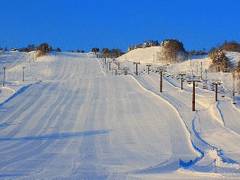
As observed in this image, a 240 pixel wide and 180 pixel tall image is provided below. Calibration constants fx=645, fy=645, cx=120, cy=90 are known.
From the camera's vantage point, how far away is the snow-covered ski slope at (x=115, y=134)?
54.8ft

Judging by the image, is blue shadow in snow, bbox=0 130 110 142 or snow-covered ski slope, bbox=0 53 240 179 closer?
snow-covered ski slope, bbox=0 53 240 179

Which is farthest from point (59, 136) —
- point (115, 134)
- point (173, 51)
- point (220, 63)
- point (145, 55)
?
point (145, 55)

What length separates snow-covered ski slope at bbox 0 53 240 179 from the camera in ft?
54.8

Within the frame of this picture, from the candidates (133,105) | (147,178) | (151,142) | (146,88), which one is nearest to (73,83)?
(146,88)

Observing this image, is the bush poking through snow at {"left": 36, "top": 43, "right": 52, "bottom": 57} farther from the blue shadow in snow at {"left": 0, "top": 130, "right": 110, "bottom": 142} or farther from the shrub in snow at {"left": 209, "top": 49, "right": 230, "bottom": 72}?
the blue shadow in snow at {"left": 0, "top": 130, "right": 110, "bottom": 142}

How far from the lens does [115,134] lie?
2759 centimetres

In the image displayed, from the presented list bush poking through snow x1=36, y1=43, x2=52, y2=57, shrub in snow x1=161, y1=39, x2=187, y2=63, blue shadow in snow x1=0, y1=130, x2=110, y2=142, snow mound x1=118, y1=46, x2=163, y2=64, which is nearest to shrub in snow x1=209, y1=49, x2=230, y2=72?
shrub in snow x1=161, y1=39, x2=187, y2=63

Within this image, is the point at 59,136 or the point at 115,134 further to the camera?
the point at 115,134

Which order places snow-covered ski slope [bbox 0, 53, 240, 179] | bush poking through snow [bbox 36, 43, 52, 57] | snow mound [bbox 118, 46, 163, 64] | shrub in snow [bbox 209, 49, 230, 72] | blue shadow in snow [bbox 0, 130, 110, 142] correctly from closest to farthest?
snow-covered ski slope [bbox 0, 53, 240, 179] → blue shadow in snow [bbox 0, 130, 110, 142] → shrub in snow [bbox 209, 49, 230, 72] → snow mound [bbox 118, 46, 163, 64] → bush poking through snow [bbox 36, 43, 52, 57]

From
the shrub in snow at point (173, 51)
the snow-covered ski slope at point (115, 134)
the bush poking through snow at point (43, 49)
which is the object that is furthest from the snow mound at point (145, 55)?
the snow-covered ski slope at point (115, 134)

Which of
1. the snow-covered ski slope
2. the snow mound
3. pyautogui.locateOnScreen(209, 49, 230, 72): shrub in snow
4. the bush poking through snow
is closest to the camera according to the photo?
the snow-covered ski slope

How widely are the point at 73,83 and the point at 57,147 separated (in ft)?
115

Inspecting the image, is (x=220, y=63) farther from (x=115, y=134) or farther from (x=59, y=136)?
(x=59, y=136)

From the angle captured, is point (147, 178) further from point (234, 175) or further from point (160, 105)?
point (160, 105)
